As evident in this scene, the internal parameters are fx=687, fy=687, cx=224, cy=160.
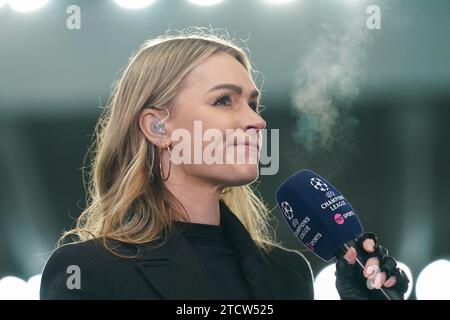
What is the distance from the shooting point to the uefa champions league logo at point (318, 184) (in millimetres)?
1917

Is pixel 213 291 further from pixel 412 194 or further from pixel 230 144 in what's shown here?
pixel 412 194

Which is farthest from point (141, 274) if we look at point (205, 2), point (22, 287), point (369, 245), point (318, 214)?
point (22, 287)

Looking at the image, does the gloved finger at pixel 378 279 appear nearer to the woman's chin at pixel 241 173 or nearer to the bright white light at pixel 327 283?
the woman's chin at pixel 241 173

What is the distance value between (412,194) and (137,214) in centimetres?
186

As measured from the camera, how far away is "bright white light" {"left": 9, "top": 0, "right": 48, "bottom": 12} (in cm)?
292

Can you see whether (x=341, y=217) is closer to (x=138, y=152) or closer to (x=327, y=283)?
(x=138, y=152)

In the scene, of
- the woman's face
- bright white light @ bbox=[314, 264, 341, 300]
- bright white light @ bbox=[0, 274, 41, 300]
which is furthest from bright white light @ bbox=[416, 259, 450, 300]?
bright white light @ bbox=[0, 274, 41, 300]

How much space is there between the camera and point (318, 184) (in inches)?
76.2

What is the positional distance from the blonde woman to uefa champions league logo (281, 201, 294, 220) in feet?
0.65

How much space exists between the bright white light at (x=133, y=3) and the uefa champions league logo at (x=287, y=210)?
1.39m

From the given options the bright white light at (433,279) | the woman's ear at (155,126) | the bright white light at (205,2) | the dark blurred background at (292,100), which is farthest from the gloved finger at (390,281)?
the bright white light at (205,2)

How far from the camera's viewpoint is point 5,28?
3.00 metres

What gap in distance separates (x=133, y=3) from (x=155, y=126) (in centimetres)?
105
